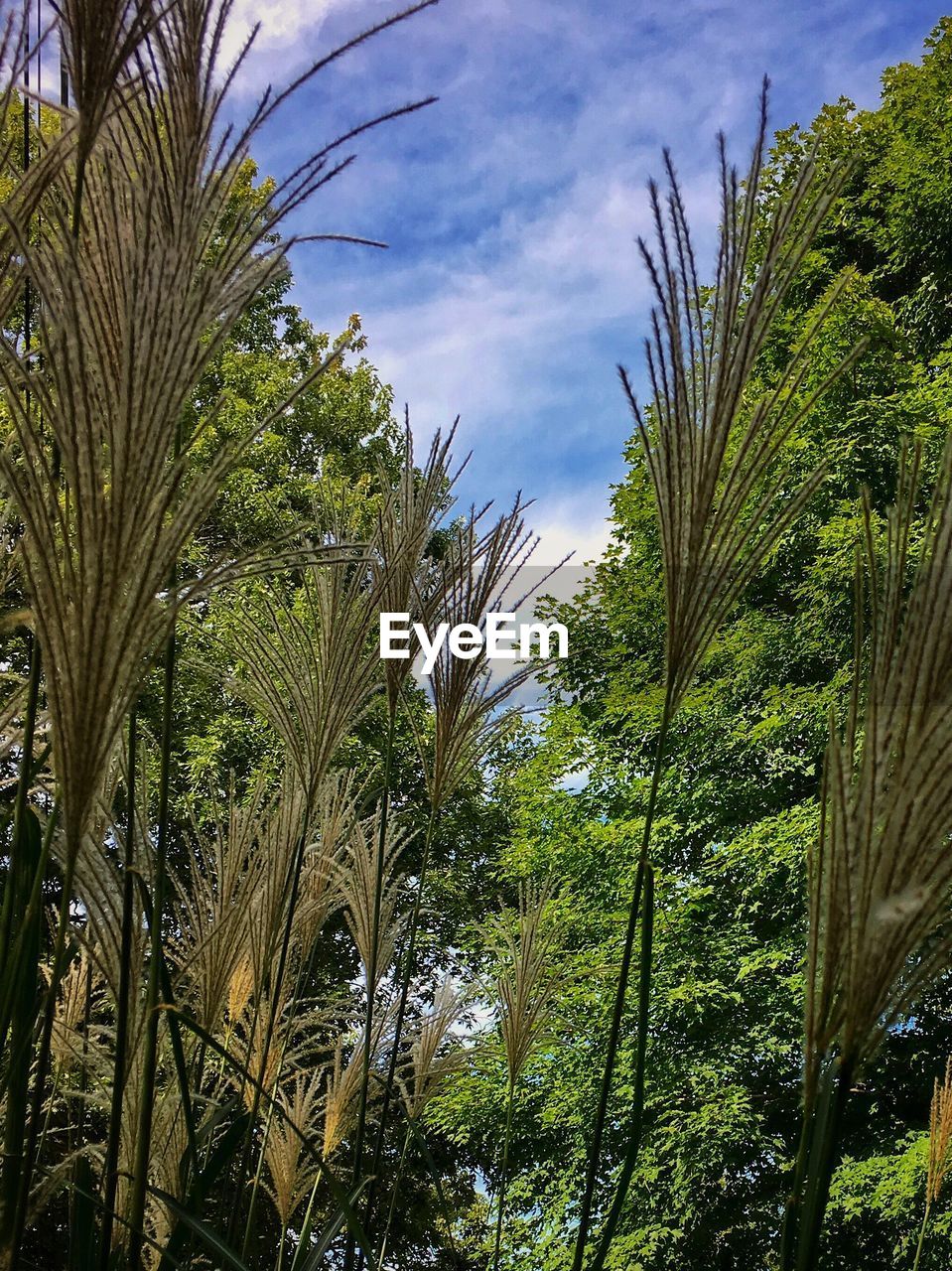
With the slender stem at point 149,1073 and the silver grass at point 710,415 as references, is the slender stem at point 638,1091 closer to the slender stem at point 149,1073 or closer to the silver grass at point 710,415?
the silver grass at point 710,415

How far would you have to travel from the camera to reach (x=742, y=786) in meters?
9.31

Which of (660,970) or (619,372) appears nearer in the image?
(619,372)

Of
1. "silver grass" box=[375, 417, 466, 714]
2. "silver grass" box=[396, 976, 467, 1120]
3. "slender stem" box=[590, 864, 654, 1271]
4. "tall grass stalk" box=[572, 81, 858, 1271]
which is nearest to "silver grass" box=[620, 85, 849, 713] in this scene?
"tall grass stalk" box=[572, 81, 858, 1271]

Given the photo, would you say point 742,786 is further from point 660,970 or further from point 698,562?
point 698,562

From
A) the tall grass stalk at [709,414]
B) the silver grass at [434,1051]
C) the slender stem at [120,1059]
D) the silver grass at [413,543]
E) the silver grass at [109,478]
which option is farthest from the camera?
the silver grass at [434,1051]

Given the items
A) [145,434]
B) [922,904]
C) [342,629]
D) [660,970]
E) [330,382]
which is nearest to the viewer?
[922,904]

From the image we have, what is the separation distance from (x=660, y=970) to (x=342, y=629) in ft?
25.0

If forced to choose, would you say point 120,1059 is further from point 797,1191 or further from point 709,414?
point 709,414

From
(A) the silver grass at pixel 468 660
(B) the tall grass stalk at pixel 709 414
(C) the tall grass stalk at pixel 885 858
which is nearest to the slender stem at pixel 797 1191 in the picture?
(C) the tall grass stalk at pixel 885 858

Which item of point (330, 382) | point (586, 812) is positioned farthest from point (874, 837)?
point (330, 382)

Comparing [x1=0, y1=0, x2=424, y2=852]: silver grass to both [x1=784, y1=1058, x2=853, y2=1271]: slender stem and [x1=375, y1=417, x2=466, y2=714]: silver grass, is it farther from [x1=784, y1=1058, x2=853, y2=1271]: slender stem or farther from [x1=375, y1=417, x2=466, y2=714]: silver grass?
[x1=375, y1=417, x2=466, y2=714]: silver grass

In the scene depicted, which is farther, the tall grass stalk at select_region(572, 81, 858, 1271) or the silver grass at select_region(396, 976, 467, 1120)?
the silver grass at select_region(396, 976, 467, 1120)

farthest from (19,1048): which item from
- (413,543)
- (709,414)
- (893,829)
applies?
(413,543)

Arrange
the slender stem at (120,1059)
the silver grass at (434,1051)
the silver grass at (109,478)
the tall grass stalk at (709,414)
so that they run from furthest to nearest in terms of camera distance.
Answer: the silver grass at (434,1051)
the tall grass stalk at (709,414)
the slender stem at (120,1059)
the silver grass at (109,478)
